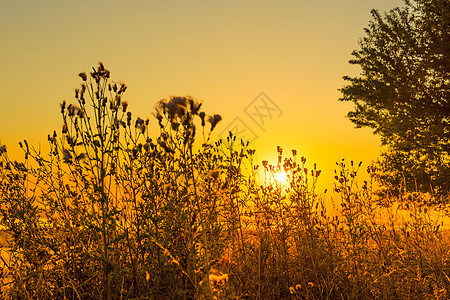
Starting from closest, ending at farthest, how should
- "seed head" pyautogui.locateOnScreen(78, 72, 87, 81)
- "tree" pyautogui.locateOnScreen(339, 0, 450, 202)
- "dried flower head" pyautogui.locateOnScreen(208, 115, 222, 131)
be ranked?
"dried flower head" pyautogui.locateOnScreen(208, 115, 222, 131) < "seed head" pyautogui.locateOnScreen(78, 72, 87, 81) < "tree" pyautogui.locateOnScreen(339, 0, 450, 202)

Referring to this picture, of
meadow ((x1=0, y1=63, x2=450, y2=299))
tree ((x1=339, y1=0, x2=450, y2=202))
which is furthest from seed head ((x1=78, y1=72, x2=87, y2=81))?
tree ((x1=339, y1=0, x2=450, y2=202))

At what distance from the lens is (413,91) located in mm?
15062

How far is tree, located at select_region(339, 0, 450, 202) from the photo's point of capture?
48.3ft

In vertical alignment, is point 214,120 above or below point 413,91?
below

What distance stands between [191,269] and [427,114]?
515 inches

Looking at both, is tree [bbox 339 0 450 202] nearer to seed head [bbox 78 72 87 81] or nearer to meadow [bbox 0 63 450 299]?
meadow [bbox 0 63 450 299]

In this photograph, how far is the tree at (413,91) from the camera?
14719 millimetres

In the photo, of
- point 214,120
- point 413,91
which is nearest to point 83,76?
point 214,120

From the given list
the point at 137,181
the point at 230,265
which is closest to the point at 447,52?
the point at 230,265

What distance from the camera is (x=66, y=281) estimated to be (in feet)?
14.8

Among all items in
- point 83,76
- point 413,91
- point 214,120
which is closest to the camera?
point 214,120

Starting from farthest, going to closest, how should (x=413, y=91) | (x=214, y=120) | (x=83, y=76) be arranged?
(x=413, y=91) < (x=83, y=76) < (x=214, y=120)

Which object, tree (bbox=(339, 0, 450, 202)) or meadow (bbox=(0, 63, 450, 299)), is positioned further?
tree (bbox=(339, 0, 450, 202))

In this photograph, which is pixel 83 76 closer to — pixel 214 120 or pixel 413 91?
pixel 214 120
